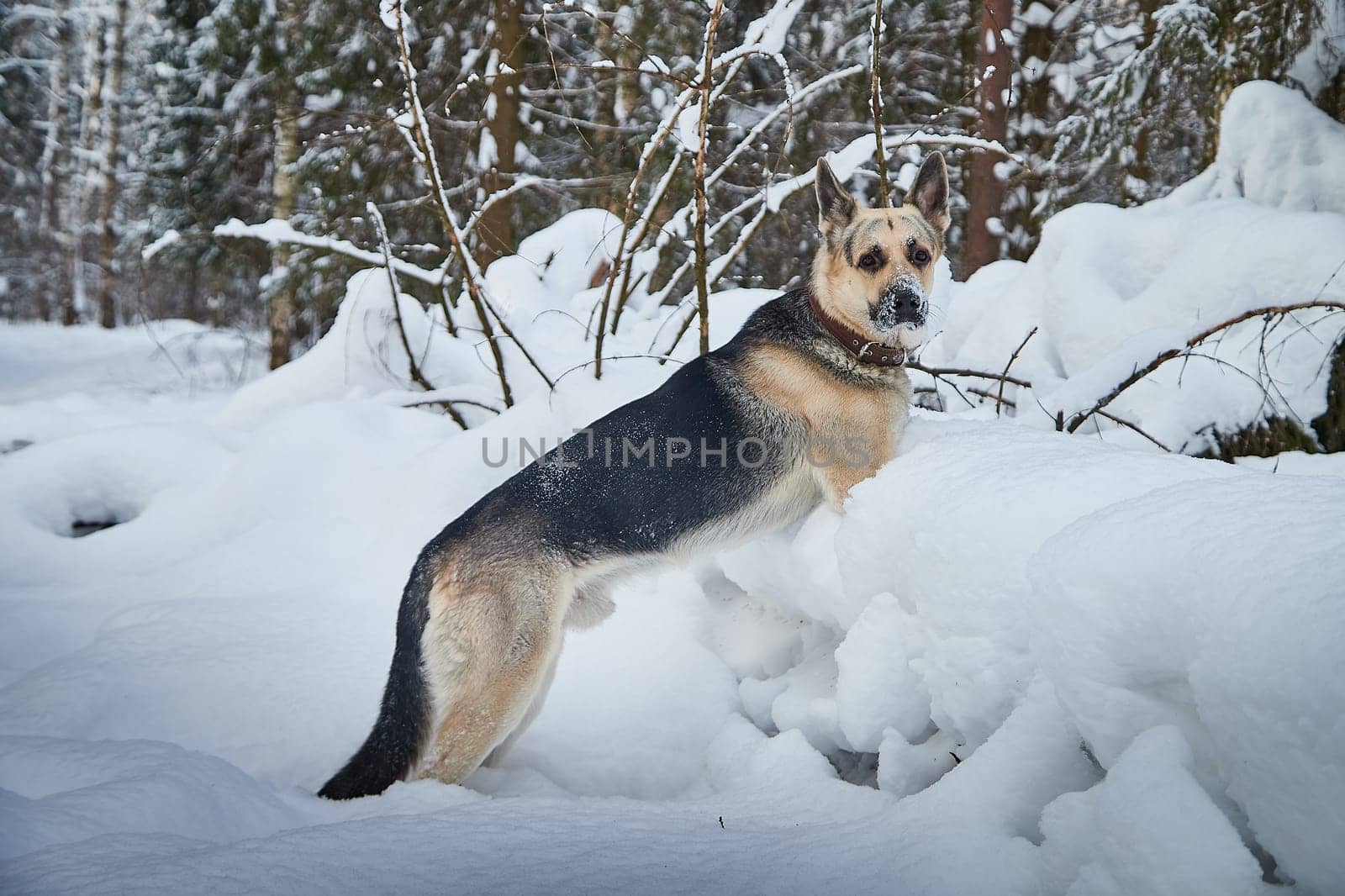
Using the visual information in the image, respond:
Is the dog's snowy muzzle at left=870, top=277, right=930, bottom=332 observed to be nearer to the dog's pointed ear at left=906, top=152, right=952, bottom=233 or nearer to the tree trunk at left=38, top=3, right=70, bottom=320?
the dog's pointed ear at left=906, top=152, right=952, bottom=233

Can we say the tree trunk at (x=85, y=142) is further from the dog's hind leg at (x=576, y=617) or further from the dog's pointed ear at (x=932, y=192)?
the dog's hind leg at (x=576, y=617)

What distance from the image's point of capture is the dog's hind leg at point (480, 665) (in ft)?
8.83

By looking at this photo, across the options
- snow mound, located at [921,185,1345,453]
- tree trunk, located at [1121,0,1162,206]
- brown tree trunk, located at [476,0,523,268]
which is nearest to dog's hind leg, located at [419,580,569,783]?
Answer: snow mound, located at [921,185,1345,453]

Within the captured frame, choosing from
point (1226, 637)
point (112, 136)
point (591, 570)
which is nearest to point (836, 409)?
point (591, 570)

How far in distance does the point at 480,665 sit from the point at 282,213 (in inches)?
486

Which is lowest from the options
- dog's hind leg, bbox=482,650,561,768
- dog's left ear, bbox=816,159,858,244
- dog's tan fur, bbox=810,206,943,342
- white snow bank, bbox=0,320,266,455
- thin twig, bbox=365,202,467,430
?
white snow bank, bbox=0,320,266,455

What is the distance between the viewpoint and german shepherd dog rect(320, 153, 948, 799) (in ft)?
9.00

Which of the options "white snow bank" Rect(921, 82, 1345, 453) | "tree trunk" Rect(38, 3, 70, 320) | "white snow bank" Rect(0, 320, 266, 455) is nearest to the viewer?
"white snow bank" Rect(921, 82, 1345, 453)

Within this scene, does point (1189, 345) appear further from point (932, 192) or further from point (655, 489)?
point (655, 489)

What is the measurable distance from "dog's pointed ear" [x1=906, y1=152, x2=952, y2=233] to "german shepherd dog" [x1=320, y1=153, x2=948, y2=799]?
0.03m

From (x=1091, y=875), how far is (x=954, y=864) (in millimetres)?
283

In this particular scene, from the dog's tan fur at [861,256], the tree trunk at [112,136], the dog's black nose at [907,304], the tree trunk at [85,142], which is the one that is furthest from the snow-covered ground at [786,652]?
the tree trunk at [85,142]

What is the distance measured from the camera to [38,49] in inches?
1029

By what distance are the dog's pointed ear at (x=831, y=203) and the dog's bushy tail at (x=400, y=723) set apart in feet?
7.61
